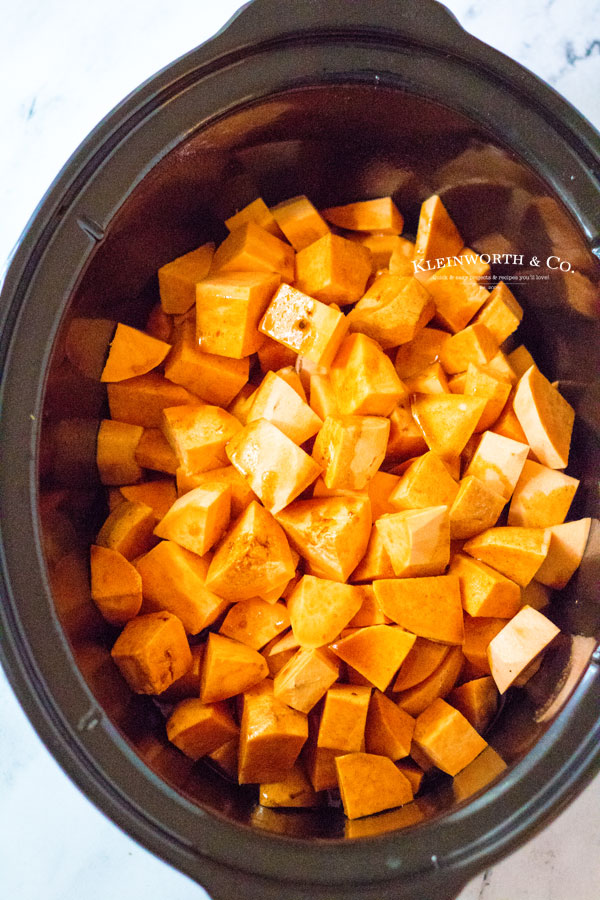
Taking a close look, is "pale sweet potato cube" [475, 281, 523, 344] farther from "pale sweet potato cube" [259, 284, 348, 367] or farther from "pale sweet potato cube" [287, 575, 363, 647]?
"pale sweet potato cube" [287, 575, 363, 647]

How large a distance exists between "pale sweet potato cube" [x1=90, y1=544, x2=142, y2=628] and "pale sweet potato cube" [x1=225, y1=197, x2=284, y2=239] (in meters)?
0.54

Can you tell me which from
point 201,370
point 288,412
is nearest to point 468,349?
point 288,412

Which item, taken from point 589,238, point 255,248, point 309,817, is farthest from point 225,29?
point 309,817

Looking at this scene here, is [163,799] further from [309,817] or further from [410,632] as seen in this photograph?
[410,632]

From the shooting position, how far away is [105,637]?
96cm

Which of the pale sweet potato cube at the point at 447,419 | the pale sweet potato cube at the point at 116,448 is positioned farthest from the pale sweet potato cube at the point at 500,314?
the pale sweet potato cube at the point at 116,448

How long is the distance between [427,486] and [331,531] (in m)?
0.15

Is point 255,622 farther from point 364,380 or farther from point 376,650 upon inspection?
point 364,380

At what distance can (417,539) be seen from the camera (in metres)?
0.90

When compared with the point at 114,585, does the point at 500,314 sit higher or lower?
higher

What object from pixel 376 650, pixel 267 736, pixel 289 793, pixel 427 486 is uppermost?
pixel 427 486

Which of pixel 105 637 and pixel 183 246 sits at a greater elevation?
pixel 183 246

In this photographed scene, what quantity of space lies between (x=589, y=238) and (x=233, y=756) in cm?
84


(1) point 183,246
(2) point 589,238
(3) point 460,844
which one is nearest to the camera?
(3) point 460,844
